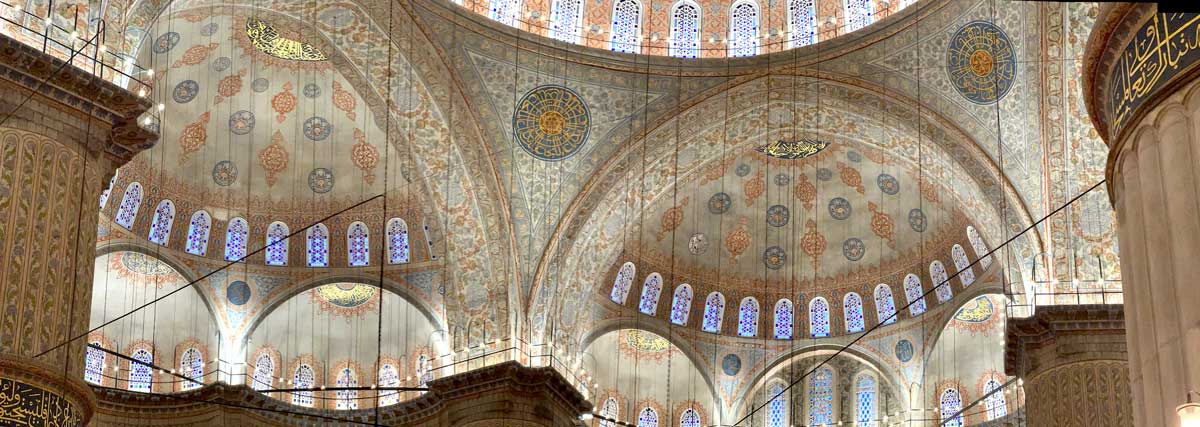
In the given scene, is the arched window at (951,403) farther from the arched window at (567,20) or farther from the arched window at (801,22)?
the arched window at (567,20)

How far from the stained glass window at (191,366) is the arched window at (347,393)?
217cm

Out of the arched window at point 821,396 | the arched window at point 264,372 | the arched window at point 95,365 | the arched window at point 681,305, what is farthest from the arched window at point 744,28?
the arched window at point 95,365

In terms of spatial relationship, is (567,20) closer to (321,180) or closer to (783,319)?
(321,180)

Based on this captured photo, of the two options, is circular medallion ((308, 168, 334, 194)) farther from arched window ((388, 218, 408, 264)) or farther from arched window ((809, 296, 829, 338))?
arched window ((809, 296, 829, 338))

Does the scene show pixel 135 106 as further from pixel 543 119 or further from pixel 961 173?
pixel 961 173

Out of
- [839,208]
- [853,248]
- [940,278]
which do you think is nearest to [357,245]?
[839,208]

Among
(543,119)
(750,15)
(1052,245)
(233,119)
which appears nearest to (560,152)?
(543,119)

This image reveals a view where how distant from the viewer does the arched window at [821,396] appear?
26000mm

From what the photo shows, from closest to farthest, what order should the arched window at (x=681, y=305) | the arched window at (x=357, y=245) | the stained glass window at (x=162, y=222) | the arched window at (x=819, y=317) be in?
the stained glass window at (x=162, y=222) → the arched window at (x=357, y=245) → the arched window at (x=681, y=305) → the arched window at (x=819, y=317)

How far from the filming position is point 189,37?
2050 cm

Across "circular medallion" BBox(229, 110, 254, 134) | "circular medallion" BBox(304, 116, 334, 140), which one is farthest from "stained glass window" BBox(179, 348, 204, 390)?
"circular medallion" BBox(304, 116, 334, 140)

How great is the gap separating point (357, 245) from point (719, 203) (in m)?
5.63

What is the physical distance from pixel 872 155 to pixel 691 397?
18.7 feet

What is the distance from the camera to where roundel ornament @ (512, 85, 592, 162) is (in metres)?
21.1
